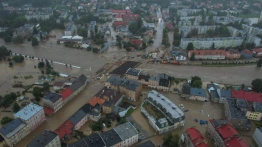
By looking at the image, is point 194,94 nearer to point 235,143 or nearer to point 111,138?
point 235,143

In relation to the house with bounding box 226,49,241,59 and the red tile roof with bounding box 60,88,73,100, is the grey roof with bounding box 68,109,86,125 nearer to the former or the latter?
the red tile roof with bounding box 60,88,73,100

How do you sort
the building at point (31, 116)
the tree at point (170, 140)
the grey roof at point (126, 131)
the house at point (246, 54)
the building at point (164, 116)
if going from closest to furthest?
the tree at point (170, 140) → the grey roof at point (126, 131) → the building at point (31, 116) → the building at point (164, 116) → the house at point (246, 54)

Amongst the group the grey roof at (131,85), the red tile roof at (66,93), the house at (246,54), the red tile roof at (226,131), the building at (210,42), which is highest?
the building at (210,42)

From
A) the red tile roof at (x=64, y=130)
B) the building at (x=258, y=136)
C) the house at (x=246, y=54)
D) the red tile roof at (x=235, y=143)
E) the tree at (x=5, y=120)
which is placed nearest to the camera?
the red tile roof at (x=235, y=143)

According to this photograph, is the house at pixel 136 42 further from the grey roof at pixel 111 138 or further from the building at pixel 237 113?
the grey roof at pixel 111 138

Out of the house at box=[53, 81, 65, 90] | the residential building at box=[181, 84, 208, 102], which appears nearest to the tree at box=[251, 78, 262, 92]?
the residential building at box=[181, 84, 208, 102]

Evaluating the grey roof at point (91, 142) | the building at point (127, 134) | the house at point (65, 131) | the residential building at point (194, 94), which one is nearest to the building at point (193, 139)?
the building at point (127, 134)

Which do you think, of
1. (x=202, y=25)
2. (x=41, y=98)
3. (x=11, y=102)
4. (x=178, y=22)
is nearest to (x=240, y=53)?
(x=202, y=25)

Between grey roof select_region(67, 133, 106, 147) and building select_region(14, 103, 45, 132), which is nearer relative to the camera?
grey roof select_region(67, 133, 106, 147)
